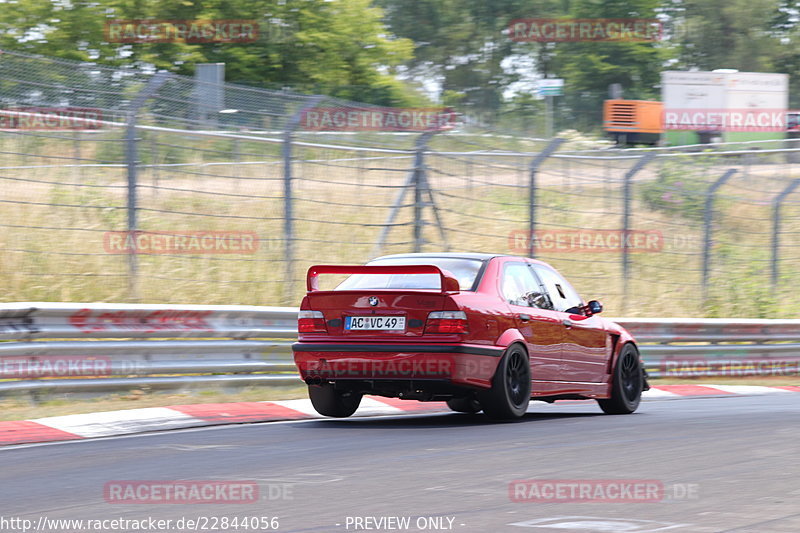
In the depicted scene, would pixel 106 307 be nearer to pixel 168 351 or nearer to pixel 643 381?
pixel 168 351

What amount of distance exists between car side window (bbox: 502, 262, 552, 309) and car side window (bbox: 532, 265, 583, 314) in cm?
16

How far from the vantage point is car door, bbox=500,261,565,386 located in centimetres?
1006

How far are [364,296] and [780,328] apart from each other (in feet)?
35.3

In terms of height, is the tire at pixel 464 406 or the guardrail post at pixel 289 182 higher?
the guardrail post at pixel 289 182

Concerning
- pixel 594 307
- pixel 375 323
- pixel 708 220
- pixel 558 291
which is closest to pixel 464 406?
pixel 558 291

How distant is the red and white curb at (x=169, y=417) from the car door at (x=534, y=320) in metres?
1.58

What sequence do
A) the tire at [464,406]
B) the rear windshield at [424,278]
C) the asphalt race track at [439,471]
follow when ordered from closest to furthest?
the asphalt race track at [439,471] < the rear windshield at [424,278] < the tire at [464,406]

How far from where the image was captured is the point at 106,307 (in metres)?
10.9

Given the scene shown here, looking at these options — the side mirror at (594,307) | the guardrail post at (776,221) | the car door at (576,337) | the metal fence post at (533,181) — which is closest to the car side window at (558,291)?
the car door at (576,337)

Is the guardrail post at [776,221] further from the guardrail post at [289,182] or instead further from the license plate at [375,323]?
the license plate at [375,323]

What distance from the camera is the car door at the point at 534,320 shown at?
10.1 m

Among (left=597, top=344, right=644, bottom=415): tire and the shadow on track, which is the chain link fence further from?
(left=597, top=344, right=644, bottom=415): tire

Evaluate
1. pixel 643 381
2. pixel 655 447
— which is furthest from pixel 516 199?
pixel 655 447

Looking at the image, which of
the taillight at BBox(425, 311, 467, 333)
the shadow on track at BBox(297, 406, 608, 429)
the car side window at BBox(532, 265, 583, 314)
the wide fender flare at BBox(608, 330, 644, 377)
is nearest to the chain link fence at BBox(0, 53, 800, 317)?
the shadow on track at BBox(297, 406, 608, 429)
